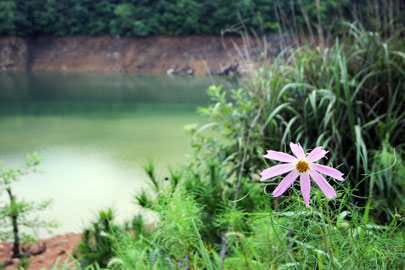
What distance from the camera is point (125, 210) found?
2584mm

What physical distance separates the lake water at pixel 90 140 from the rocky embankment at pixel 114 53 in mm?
5584

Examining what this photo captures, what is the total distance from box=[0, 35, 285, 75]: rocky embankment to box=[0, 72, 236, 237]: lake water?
558cm

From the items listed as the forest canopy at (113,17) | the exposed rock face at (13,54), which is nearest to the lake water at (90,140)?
Result: the exposed rock face at (13,54)

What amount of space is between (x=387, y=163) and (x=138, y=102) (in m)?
6.10

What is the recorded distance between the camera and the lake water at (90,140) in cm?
279

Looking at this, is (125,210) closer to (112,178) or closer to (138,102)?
(112,178)

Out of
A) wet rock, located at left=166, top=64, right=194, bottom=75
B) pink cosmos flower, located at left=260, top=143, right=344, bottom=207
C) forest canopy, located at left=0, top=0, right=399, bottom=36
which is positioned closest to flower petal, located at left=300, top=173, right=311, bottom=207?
pink cosmos flower, located at left=260, top=143, right=344, bottom=207

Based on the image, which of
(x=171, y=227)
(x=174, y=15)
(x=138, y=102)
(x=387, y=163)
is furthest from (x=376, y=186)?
(x=174, y=15)

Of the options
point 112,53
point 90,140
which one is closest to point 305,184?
point 90,140

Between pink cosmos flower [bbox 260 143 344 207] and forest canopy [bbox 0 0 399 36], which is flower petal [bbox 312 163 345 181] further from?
forest canopy [bbox 0 0 399 36]

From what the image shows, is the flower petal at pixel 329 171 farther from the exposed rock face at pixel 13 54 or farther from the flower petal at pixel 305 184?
the exposed rock face at pixel 13 54

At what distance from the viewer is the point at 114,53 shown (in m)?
14.8

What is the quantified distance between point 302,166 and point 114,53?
15.1m

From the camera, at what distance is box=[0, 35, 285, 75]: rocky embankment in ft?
46.1
